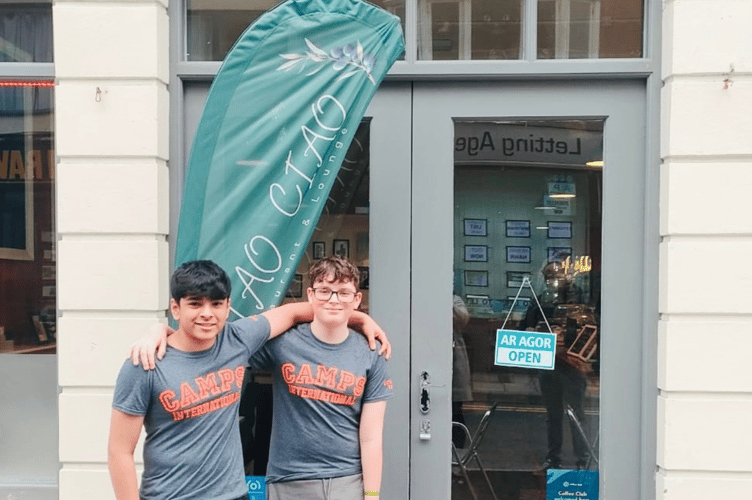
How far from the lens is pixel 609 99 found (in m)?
3.90

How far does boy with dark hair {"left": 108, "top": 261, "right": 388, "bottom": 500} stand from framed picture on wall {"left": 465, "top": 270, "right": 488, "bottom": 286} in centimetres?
160

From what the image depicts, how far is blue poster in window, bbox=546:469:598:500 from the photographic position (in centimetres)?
402

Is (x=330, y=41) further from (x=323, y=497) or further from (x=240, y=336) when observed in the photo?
(x=323, y=497)

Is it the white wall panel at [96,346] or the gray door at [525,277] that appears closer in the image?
the white wall panel at [96,346]

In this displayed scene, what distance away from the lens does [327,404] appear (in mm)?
2971

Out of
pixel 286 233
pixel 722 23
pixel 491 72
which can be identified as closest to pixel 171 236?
pixel 286 233

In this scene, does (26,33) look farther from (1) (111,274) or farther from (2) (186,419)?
(2) (186,419)

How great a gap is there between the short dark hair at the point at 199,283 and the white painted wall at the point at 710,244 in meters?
2.26

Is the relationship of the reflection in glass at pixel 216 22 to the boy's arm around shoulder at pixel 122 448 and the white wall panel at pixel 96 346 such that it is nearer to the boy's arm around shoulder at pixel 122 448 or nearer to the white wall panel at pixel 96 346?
the white wall panel at pixel 96 346

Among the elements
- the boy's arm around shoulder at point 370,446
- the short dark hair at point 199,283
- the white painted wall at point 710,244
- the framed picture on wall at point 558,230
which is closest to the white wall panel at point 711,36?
the white painted wall at point 710,244

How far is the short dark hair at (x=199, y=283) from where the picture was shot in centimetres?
263

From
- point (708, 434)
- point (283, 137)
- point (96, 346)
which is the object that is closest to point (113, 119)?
point (283, 137)

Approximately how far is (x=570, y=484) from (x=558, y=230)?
1.41 m

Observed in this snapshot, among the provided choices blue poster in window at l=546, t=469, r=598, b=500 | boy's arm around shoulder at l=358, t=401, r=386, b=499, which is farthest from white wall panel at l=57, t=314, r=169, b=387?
blue poster in window at l=546, t=469, r=598, b=500
